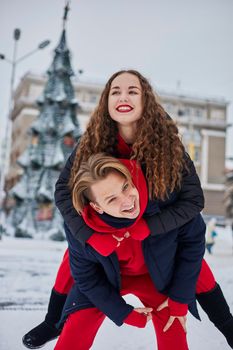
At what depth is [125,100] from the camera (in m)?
0.65

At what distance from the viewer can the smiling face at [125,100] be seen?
66 cm

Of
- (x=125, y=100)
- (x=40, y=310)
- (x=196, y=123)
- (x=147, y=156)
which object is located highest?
(x=196, y=123)

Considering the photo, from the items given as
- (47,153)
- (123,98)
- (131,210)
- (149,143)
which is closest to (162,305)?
(131,210)

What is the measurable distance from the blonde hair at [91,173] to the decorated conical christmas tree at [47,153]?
2.53m

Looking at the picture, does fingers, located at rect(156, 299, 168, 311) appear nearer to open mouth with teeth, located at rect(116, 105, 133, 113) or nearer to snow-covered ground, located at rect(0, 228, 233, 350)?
snow-covered ground, located at rect(0, 228, 233, 350)

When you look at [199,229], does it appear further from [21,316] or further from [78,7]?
[78,7]

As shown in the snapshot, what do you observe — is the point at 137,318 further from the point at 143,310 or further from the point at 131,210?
the point at 131,210

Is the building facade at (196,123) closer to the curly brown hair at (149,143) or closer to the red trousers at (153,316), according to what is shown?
the curly brown hair at (149,143)

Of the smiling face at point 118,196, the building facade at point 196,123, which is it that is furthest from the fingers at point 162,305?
the building facade at point 196,123

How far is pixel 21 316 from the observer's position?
3.03ft

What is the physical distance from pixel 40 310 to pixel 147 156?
651 millimetres

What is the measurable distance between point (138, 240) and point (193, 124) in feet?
9.70

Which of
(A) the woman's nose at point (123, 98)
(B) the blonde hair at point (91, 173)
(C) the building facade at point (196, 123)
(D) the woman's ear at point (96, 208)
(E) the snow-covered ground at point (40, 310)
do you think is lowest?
(E) the snow-covered ground at point (40, 310)

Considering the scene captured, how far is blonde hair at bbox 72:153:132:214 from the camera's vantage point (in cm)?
58
